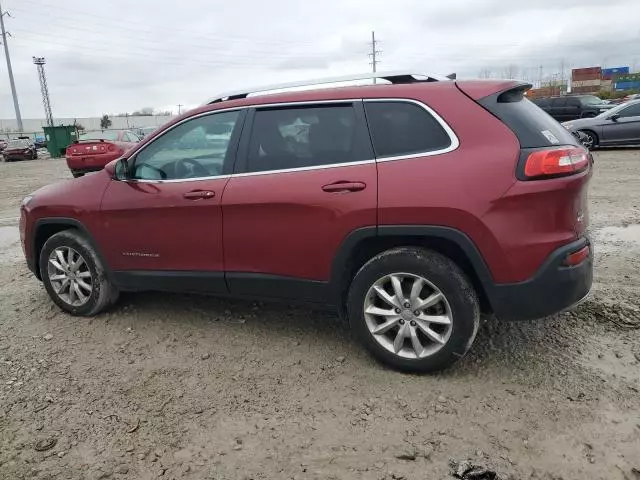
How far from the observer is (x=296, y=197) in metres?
3.40

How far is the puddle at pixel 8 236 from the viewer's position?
7.48 meters

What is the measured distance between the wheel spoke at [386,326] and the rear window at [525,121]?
4.10 ft

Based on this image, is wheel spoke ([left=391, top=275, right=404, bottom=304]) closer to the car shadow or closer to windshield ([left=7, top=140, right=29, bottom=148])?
the car shadow

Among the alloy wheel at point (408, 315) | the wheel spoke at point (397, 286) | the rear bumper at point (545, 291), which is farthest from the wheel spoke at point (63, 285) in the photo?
the rear bumper at point (545, 291)

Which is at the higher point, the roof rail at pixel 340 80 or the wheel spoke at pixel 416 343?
the roof rail at pixel 340 80

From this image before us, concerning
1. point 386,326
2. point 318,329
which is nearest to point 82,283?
point 318,329

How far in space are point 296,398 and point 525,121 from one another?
6.83ft

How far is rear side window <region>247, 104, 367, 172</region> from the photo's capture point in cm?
339

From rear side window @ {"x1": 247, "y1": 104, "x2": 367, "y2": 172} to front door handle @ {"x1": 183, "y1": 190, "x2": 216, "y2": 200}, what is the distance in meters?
0.32

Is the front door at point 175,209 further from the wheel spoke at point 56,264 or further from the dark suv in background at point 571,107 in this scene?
the dark suv in background at point 571,107

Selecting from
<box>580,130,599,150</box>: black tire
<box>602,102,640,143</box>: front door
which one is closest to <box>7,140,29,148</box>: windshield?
<box>580,130,599,150</box>: black tire

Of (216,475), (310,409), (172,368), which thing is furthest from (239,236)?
(216,475)

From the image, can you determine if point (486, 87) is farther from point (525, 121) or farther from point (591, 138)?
point (591, 138)

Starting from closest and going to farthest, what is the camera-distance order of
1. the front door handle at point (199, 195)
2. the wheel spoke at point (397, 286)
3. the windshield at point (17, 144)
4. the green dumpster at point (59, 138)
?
the wheel spoke at point (397, 286) → the front door handle at point (199, 195) → the windshield at point (17, 144) → the green dumpster at point (59, 138)
